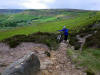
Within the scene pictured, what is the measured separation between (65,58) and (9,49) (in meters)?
7.77

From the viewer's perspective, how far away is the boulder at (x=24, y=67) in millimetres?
7828

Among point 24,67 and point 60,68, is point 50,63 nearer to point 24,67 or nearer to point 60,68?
point 60,68

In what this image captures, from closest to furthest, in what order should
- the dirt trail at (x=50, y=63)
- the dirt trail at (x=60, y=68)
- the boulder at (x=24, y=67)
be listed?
the boulder at (x=24, y=67) → the dirt trail at (x=60, y=68) → the dirt trail at (x=50, y=63)

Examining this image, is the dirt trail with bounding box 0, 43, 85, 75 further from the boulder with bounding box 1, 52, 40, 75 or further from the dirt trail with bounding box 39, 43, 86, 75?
the boulder with bounding box 1, 52, 40, 75

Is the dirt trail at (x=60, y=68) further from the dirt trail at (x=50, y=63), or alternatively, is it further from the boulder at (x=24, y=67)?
the boulder at (x=24, y=67)

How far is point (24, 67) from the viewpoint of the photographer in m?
8.36

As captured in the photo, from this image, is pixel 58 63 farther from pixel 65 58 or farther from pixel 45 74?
pixel 45 74

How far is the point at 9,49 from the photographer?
17.0 meters

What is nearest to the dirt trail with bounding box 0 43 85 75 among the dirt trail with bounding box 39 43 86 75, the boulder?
the dirt trail with bounding box 39 43 86 75

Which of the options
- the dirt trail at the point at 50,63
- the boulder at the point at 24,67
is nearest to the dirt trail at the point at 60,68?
the dirt trail at the point at 50,63

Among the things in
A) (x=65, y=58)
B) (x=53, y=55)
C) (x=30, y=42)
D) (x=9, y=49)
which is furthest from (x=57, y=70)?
(x=30, y=42)

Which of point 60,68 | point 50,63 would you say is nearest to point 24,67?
point 60,68

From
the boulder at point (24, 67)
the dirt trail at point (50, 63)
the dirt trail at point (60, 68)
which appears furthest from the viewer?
Result: the dirt trail at point (50, 63)

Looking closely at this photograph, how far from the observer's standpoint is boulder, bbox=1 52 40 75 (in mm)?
7828
